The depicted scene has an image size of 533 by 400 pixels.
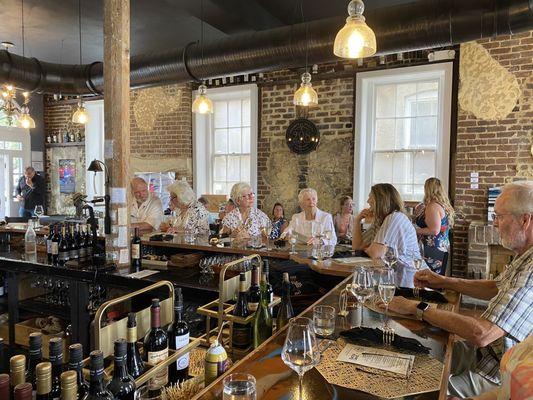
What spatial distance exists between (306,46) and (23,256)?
331 cm

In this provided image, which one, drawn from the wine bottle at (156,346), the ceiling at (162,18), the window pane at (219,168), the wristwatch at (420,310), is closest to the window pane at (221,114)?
the window pane at (219,168)

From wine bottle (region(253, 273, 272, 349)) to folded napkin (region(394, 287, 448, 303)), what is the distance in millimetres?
701

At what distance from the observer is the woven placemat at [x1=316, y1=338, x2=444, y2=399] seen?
115 cm

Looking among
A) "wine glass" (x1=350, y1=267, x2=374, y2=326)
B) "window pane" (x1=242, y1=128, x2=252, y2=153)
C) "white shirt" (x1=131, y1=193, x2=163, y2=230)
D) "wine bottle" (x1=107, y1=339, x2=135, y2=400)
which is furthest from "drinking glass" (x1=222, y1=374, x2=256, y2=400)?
"window pane" (x1=242, y1=128, x2=252, y2=153)

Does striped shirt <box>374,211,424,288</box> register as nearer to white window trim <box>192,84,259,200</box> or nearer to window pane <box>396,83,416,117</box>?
window pane <box>396,83,416,117</box>

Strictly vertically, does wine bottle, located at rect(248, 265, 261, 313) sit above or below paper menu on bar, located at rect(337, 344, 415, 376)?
above

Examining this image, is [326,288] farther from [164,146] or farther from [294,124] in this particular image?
[164,146]

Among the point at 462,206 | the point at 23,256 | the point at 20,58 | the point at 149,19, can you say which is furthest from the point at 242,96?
the point at 23,256

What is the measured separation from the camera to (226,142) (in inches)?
283

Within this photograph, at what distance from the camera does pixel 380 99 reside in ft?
19.2

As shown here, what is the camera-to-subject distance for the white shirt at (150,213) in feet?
16.5

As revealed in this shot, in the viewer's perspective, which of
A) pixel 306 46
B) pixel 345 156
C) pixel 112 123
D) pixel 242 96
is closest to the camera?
pixel 112 123

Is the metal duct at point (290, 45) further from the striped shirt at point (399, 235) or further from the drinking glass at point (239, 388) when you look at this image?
the drinking glass at point (239, 388)

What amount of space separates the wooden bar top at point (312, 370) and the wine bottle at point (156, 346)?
0.23m
